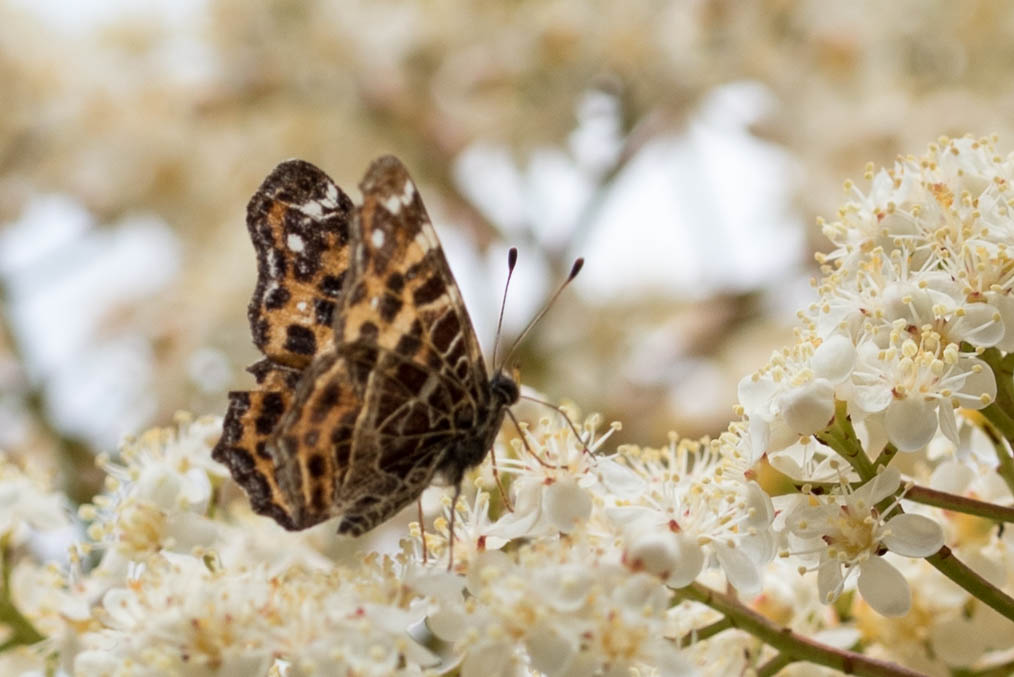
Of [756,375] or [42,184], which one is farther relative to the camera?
[42,184]

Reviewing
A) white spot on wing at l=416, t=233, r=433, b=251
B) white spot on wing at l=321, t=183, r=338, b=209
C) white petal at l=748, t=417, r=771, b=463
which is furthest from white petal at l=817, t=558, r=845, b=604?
white spot on wing at l=321, t=183, r=338, b=209

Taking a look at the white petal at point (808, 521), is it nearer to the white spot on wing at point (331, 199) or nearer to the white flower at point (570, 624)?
the white flower at point (570, 624)

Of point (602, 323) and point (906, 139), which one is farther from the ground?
point (906, 139)

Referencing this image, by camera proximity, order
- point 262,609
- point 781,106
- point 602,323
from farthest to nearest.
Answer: point 602,323 < point 781,106 < point 262,609

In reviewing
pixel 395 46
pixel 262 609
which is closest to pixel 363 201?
pixel 262 609

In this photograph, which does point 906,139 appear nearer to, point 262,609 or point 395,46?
point 395,46

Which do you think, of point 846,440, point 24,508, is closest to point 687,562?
point 846,440

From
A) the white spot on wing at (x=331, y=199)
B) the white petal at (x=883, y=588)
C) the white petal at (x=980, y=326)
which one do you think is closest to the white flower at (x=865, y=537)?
the white petal at (x=883, y=588)
